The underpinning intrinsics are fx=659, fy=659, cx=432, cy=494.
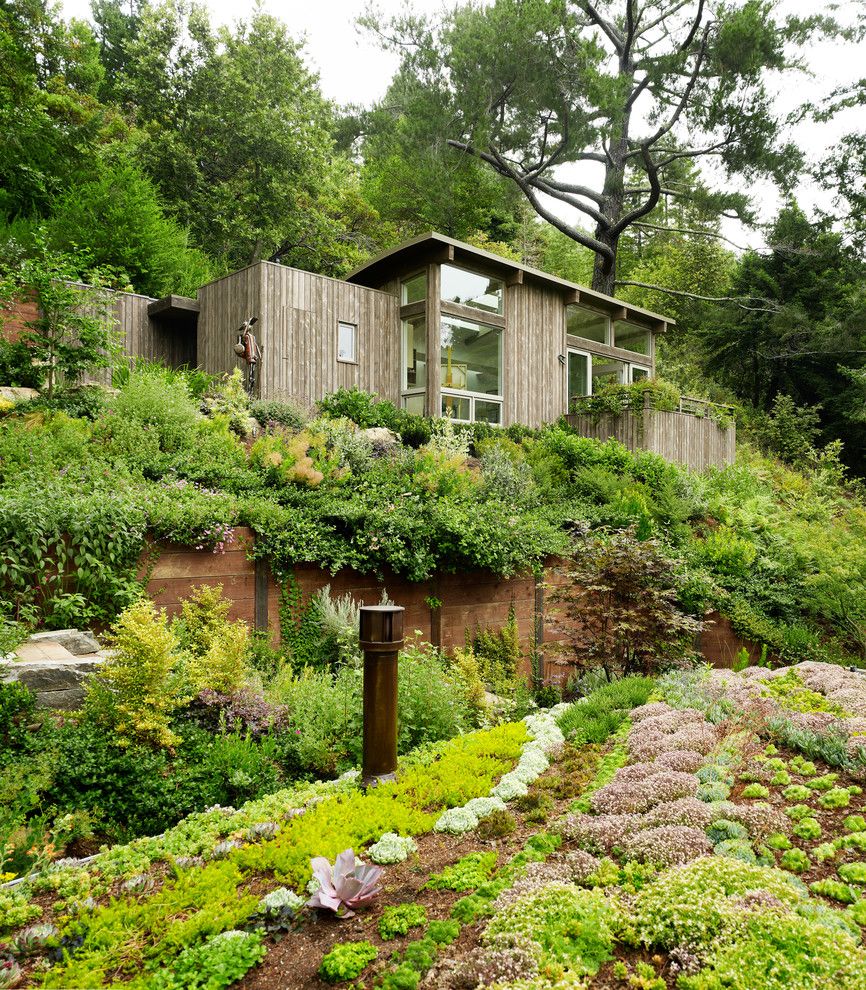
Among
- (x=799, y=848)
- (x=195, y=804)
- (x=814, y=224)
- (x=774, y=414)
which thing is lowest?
(x=195, y=804)

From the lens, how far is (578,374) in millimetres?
16766

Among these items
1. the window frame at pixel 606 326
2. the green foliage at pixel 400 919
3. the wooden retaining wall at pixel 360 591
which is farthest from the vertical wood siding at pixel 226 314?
the green foliage at pixel 400 919

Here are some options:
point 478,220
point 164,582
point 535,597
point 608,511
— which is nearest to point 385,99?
point 478,220

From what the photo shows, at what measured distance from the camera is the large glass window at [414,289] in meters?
13.4

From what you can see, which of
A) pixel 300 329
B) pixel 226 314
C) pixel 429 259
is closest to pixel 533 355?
pixel 429 259

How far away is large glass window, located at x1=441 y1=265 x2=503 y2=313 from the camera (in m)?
13.4

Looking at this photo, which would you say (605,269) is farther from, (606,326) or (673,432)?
(673,432)

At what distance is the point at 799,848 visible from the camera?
2.92m

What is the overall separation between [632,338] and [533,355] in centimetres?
474

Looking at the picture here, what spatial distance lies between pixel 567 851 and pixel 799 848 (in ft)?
3.36

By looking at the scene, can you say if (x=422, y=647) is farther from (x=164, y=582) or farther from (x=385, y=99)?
(x=385, y=99)

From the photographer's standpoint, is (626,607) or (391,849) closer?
(391,849)

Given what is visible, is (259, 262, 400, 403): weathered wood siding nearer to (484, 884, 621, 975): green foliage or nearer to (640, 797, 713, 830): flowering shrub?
(640, 797, 713, 830): flowering shrub

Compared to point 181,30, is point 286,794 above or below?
below
